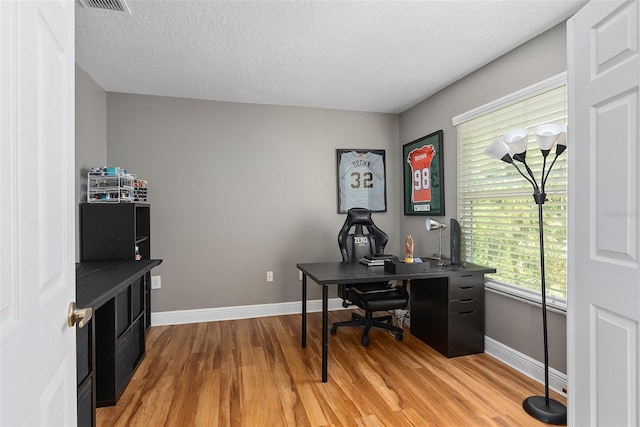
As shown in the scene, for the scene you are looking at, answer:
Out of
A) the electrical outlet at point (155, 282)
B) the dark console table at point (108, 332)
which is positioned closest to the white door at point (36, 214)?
the dark console table at point (108, 332)

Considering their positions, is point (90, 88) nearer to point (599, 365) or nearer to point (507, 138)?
point (507, 138)

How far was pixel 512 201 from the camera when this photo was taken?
272 cm

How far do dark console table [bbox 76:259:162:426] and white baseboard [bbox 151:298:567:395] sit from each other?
2.81 feet

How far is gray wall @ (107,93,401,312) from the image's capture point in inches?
145

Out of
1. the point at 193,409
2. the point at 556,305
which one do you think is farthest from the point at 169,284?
the point at 556,305

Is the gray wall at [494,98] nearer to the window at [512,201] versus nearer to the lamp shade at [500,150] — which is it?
the window at [512,201]

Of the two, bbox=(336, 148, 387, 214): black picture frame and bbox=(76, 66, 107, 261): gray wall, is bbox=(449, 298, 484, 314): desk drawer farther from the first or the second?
bbox=(76, 66, 107, 261): gray wall

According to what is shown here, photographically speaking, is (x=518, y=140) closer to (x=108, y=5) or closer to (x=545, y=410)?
(x=545, y=410)

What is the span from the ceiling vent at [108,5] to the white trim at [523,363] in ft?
11.8

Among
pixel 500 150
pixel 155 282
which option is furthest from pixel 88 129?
pixel 500 150

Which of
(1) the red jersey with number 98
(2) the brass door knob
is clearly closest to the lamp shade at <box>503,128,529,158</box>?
(1) the red jersey with number 98

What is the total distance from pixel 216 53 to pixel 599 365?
2.97 metres

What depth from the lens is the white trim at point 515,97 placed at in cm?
229

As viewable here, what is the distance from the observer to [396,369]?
265 centimetres
